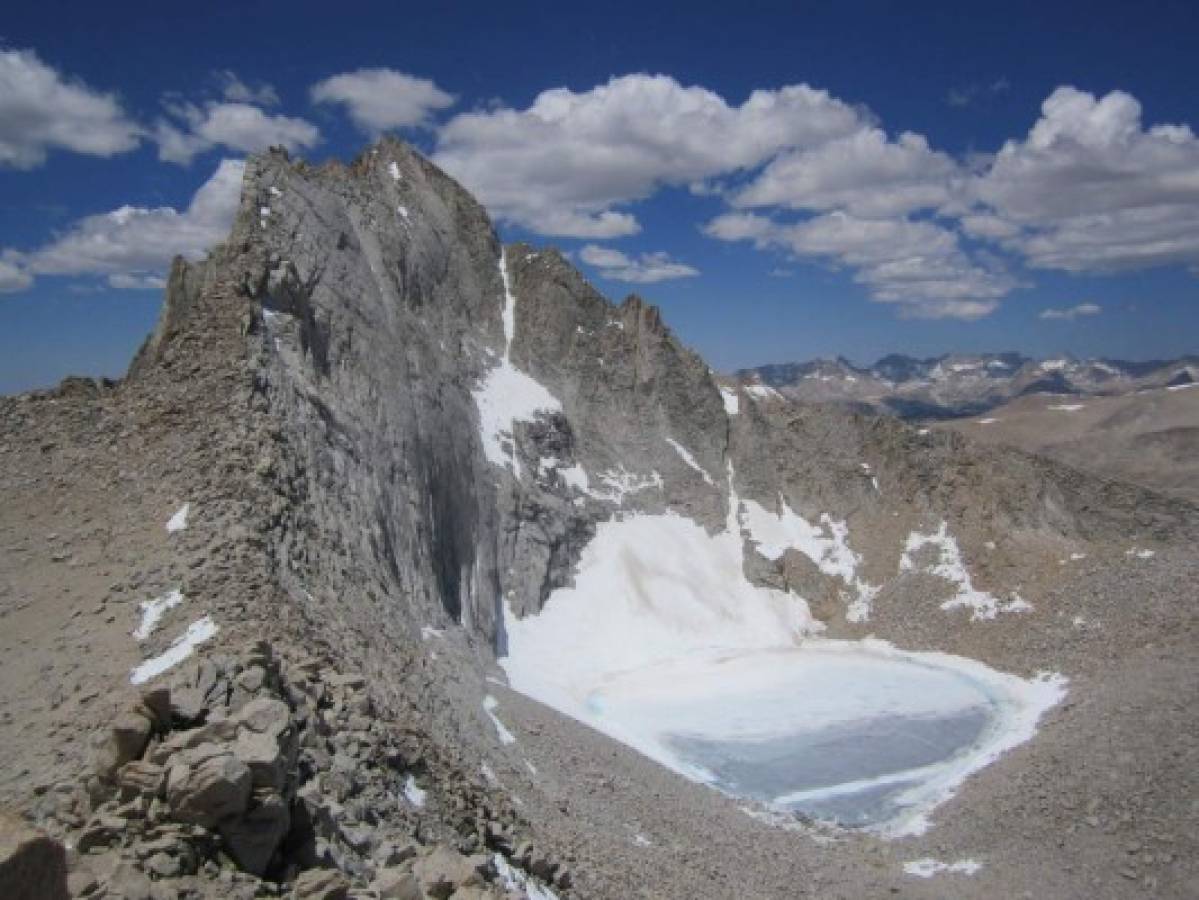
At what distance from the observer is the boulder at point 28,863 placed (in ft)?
22.8

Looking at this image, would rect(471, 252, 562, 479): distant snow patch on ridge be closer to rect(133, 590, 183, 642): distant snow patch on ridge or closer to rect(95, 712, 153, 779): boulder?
rect(133, 590, 183, 642): distant snow patch on ridge

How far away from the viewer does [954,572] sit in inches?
2323

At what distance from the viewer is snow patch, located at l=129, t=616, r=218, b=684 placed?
57.5 feet

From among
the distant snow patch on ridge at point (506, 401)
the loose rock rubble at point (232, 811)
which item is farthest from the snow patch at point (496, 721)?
the distant snow patch on ridge at point (506, 401)

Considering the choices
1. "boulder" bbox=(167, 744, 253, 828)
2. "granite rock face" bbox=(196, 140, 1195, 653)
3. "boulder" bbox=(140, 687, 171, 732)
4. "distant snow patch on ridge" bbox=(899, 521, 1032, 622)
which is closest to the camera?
"boulder" bbox=(167, 744, 253, 828)

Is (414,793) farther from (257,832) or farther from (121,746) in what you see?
(121,746)

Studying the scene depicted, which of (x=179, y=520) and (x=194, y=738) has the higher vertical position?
(x=179, y=520)

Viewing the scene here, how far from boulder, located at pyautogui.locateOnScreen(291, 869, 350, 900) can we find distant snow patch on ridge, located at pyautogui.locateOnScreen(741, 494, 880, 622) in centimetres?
5399

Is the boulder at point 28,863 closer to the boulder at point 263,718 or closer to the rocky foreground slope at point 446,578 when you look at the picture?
the rocky foreground slope at point 446,578

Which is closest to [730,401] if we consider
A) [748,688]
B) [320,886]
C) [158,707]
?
[748,688]

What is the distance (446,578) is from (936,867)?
78.7 feet

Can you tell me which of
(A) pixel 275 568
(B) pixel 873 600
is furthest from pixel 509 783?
(B) pixel 873 600

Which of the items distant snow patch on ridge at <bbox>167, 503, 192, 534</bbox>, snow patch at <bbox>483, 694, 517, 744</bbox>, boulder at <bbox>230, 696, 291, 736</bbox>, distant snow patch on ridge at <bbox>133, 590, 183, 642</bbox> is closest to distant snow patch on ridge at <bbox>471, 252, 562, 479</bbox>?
snow patch at <bbox>483, 694, 517, 744</bbox>

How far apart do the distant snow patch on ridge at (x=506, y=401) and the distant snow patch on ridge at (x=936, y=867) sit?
3333 centimetres
